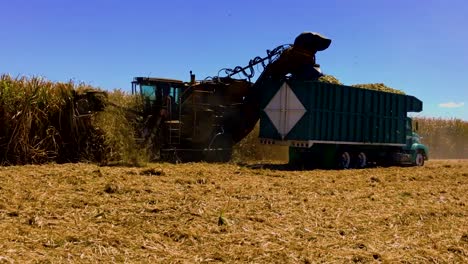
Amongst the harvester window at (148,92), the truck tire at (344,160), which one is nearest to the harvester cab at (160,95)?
the harvester window at (148,92)

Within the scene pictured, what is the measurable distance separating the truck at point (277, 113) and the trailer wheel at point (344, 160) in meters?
0.03

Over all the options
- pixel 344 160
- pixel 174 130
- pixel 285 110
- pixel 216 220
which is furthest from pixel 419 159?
pixel 216 220

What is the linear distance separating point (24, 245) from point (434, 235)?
4.95m

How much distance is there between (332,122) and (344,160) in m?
1.50

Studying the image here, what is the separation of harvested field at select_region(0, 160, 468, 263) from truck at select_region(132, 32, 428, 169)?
4576mm

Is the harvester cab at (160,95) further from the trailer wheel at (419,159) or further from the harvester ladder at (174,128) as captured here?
the trailer wheel at (419,159)

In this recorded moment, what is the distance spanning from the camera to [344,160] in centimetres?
1658

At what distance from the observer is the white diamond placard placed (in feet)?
51.4

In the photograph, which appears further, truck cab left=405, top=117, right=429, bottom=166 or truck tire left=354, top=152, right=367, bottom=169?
truck cab left=405, top=117, right=429, bottom=166

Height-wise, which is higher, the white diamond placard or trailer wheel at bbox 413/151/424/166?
the white diamond placard

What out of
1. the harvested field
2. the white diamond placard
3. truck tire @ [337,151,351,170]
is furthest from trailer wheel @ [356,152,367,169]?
the harvested field

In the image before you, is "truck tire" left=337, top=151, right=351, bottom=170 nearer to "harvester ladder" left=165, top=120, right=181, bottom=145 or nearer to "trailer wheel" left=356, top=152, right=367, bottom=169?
"trailer wheel" left=356, top=152, right=367, bottom=169

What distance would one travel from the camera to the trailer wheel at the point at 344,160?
1644 centimetres

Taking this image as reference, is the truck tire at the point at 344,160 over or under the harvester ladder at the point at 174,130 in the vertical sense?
under
